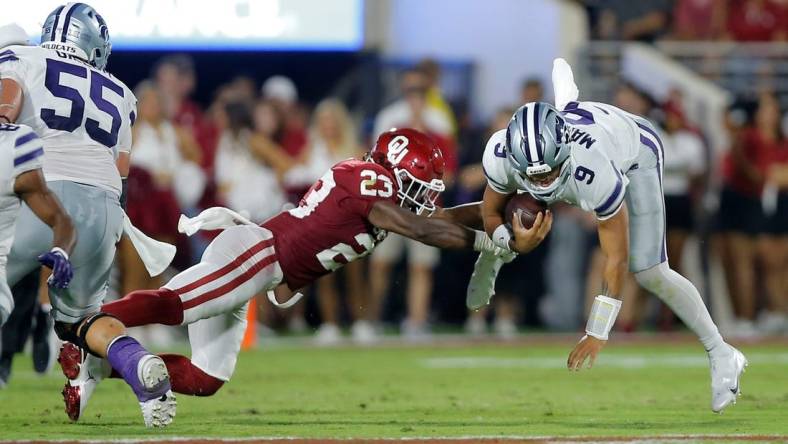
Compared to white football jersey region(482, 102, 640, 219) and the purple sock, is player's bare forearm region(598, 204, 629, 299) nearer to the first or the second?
white football jersey region(482, 102, 640, 219)

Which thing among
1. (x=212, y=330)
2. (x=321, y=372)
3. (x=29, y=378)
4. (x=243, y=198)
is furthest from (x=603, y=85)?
(x=212, y=330)

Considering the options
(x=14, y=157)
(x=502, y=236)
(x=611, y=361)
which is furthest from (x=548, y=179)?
(x=611, y=361)

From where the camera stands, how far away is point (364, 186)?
21.0ft

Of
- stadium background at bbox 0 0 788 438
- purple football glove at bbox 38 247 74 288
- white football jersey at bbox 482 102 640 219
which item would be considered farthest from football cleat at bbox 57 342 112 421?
stadium background at bbox 0 0 788 438

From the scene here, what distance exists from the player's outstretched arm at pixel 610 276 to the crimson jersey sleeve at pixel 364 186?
3.19 feet

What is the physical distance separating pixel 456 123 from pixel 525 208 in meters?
7.30

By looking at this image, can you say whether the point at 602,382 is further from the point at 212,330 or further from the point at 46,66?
the point at 46,66

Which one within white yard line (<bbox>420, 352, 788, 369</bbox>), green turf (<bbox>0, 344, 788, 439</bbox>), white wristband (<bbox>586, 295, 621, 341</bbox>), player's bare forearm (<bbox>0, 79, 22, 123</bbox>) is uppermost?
player's bare forearm (<bbox>0, 79, 22, 123</bbox>)

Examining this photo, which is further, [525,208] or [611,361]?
[611,361]

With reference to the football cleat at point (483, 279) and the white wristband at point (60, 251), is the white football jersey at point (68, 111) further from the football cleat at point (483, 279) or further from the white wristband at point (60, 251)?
the football cleat at point (483, 279)

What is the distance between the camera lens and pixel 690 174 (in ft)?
41.5

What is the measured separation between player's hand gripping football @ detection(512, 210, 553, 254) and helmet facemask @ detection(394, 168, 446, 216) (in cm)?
54

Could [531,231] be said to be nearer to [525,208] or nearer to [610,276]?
[525,208]

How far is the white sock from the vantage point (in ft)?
22.1
